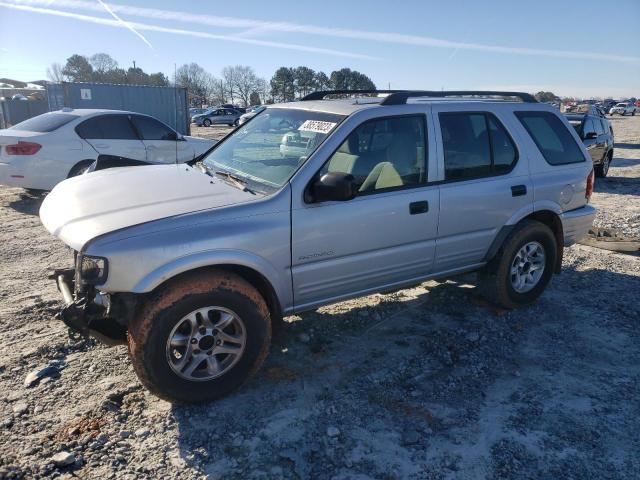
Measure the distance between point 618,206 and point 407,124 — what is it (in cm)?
723

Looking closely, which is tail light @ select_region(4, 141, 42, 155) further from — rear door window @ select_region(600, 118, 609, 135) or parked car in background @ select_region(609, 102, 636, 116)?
parked car in background @ select_region(609, 102, 636, 116)

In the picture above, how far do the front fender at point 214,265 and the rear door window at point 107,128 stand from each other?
6.48 m

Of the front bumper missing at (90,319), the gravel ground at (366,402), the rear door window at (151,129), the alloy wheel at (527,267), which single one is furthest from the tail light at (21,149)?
the alloy wheel at (527,267)

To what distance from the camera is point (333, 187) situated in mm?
3111

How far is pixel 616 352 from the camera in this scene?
391cm

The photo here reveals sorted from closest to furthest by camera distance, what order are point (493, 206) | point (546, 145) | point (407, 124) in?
point (407, 124) < point (493, 206) < point (546, 145)

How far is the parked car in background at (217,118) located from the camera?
42.7m

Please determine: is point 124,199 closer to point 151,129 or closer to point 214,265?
point 214,265

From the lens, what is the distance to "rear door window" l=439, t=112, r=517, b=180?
3.96 metres

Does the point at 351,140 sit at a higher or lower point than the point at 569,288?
higher

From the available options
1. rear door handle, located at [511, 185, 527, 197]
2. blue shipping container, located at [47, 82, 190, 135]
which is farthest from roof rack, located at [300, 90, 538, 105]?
blue shipping container, located at [47, 82, 190, 135]

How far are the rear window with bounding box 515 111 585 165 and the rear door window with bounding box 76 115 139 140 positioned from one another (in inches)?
271

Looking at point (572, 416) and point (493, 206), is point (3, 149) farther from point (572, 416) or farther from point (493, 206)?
point (572, 416)

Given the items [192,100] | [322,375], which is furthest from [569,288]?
[192,100]
